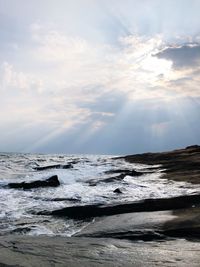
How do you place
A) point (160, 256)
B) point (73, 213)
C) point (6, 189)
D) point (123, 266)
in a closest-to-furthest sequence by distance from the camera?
point (123, 266), point (160, 256), point (73, 213), point (6, 189)

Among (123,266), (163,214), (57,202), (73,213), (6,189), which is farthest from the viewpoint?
(6,189)

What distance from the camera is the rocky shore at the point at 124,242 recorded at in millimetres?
7809

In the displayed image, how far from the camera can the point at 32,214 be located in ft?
50.7

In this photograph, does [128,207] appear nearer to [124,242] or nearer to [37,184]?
[124,242]

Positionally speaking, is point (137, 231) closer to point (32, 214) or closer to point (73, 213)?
point (73, 213)

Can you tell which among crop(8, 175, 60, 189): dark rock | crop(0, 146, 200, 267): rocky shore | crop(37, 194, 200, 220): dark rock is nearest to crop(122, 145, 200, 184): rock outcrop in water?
crop(8, 175, 60, 189): dark rock

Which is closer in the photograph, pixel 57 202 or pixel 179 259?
pixel 179 259

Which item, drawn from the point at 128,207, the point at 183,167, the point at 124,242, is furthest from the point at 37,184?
the point at 124,242

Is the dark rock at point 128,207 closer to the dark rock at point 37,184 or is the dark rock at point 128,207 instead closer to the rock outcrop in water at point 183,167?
the rock outcrop in water at point 183,167

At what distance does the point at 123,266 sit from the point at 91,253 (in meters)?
1.20

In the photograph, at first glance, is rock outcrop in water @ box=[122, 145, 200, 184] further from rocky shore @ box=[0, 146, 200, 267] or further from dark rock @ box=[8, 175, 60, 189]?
rocky shore @ box=[0, 146, 200, 267]

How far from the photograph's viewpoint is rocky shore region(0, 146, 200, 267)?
7.81 metres

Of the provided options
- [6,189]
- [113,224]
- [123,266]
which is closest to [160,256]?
[123,266]

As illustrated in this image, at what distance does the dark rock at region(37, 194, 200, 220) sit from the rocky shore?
0.12 ft
